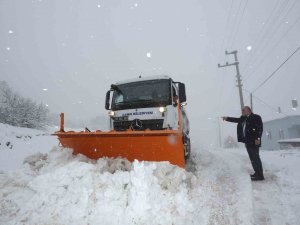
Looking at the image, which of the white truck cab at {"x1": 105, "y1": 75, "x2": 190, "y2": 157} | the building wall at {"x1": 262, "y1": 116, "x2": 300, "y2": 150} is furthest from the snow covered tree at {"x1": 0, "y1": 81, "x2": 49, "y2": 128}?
the building wall at {"x1": 262, "y1": 116, "x2": 300, "y2": 150}

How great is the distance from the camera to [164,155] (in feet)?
16.2

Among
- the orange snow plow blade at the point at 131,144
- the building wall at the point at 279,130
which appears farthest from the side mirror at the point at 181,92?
the building wall at the point at 279,130

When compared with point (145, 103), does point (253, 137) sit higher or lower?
lower

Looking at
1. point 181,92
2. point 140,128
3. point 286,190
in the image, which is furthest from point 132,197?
point 181,92

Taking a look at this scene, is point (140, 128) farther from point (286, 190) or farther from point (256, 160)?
point (286, 190)

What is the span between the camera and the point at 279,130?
38250 mm

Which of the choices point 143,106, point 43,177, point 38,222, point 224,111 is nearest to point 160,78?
point 143,106

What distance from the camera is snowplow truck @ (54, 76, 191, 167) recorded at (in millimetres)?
4871

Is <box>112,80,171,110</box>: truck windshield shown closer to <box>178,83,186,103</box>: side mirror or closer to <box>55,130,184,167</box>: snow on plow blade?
<box>178,83,186,103</box>: side mirror

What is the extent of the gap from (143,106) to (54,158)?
2.47 m

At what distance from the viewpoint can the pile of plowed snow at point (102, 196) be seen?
12.6 feet

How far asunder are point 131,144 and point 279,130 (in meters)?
38.9

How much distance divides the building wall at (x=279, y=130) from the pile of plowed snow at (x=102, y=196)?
3619cm

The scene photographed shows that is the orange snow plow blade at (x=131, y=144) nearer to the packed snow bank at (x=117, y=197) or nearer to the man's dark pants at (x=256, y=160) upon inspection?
the packed snow bank at (x=117, y=197)
